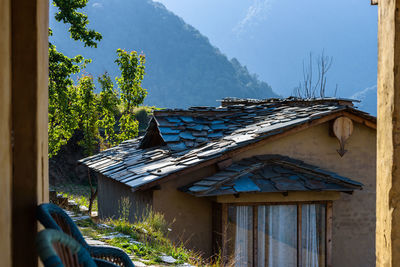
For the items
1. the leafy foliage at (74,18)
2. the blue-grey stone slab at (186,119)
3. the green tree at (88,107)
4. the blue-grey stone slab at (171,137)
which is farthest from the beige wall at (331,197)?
the green tree at (88,107)

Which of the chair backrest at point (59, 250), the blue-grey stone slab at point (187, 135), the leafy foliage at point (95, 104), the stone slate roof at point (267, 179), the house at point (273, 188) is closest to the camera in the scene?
the chair backrest at point (59, 250)

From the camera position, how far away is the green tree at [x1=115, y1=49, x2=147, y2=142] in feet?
69.2

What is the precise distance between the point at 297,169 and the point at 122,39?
11700cm

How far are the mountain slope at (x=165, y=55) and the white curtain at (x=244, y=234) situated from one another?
292 feet

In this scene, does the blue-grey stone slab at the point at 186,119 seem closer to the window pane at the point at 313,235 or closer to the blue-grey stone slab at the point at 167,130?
the blue-grey stone slab at the point at 167,130

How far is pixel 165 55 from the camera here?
116 meters

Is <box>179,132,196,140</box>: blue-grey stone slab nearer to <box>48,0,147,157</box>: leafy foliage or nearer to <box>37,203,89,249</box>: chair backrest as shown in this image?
<box>48,0,147,157</box>: leafy foliage

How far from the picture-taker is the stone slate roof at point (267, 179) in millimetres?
9812

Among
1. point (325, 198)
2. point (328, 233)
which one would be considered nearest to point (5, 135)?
point (325, 198)

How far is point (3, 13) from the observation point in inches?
87.8

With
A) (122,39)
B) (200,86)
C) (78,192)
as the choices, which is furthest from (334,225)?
(122,39)

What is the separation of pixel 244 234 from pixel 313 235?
5.66 feet

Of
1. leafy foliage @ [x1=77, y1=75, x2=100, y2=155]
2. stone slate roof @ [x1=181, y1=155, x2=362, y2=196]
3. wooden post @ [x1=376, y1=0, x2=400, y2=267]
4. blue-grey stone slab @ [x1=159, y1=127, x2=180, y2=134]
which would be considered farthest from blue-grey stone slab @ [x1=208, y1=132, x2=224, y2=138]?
wooden post @ [x1=376, y1=0, x2=400, y2=267]

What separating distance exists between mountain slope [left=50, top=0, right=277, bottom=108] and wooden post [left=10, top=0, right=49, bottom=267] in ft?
318
